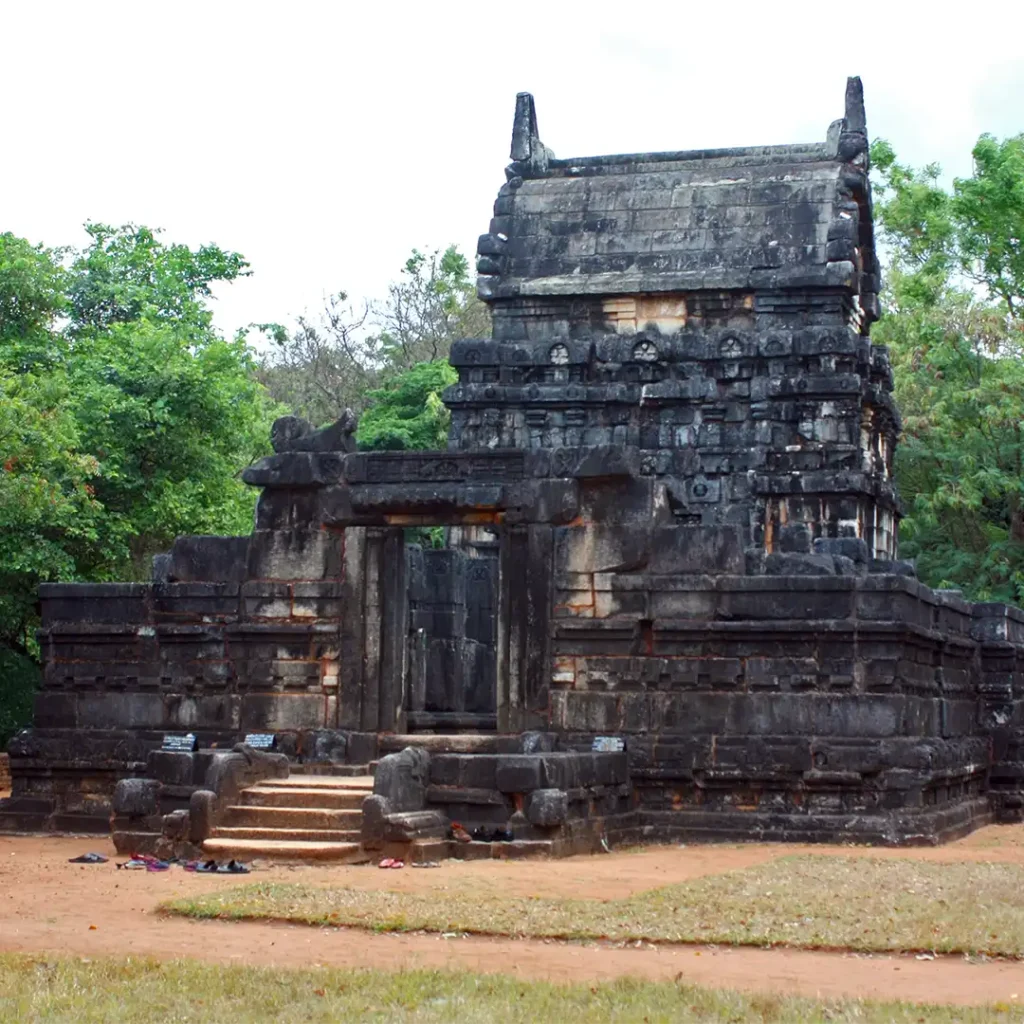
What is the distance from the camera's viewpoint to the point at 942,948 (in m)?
12.6

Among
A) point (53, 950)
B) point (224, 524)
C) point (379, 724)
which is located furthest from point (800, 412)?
point (53, 950)

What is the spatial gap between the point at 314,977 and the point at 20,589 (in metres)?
20.1

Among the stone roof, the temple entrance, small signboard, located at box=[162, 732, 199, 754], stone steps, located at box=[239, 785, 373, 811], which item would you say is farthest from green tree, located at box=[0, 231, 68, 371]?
stone steps, located at box=[239, 785, 373, 811]

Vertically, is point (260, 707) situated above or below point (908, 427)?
below

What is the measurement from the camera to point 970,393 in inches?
1469

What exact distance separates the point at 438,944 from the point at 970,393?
87.7ft

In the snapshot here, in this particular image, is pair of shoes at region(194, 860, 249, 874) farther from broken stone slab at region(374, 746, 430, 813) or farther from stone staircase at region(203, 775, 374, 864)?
broken stone slab at region(374, 746, 430, 813)

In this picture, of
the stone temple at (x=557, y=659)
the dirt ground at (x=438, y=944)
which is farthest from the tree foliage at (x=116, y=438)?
the dirt ground at (x=438, y=944)

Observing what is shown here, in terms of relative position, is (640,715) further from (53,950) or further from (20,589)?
(20,589)

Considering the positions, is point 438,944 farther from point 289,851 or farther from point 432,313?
point 432,313

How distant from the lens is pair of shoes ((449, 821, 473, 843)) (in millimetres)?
Answer: 18562

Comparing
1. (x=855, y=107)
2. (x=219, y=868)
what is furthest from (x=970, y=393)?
(x=219, y=868)

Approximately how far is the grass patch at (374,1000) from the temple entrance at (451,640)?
12.6 metres

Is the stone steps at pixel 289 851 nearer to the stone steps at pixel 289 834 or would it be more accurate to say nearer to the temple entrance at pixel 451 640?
the stone steps at pixel 289 834
